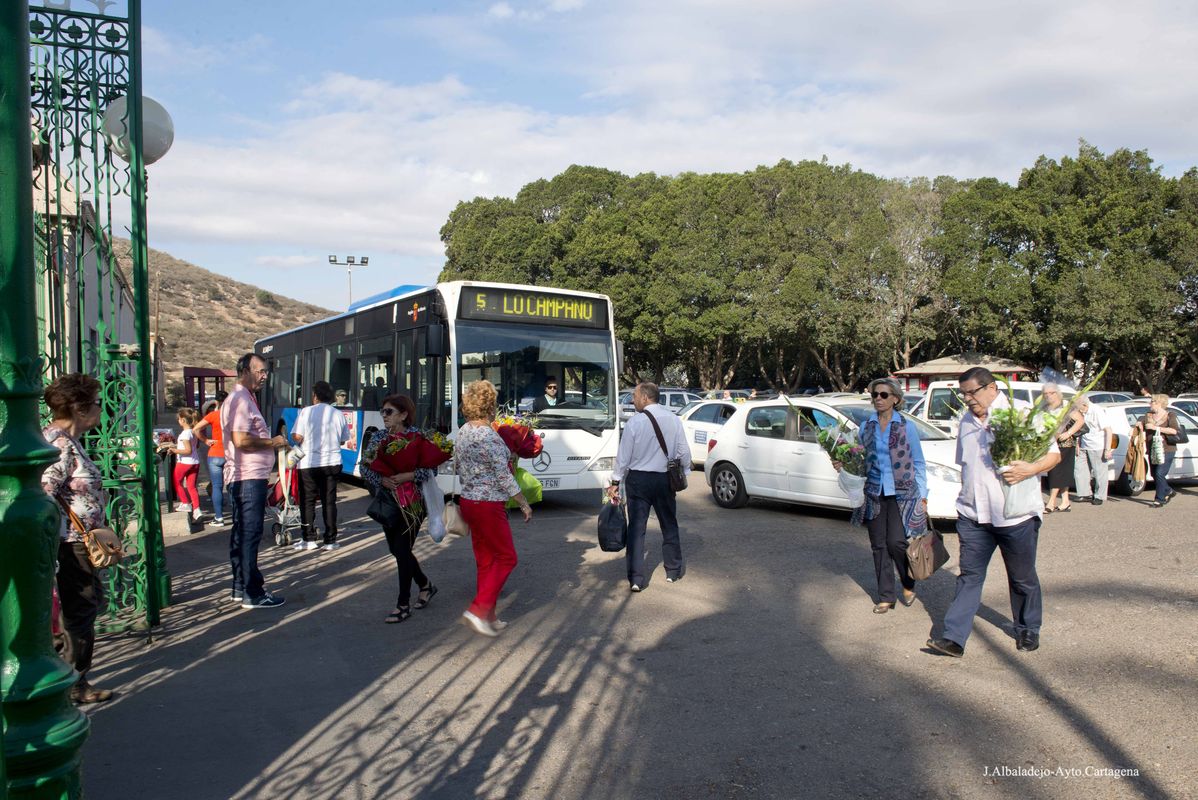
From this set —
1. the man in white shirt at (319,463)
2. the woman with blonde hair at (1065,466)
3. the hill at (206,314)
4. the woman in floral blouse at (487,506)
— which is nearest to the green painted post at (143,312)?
the woman in floral blouse at (487,506)

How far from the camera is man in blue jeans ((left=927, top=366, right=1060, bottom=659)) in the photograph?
5.63 metres

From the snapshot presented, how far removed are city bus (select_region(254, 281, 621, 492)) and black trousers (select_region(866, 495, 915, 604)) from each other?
4757 mm

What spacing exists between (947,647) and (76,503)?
5.21 meters

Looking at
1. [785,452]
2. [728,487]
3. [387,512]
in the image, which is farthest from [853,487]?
[387,512]

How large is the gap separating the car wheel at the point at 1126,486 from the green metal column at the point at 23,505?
14.1 meters

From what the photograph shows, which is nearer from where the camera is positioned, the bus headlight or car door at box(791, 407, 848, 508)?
the bus headlight

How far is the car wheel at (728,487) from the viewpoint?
12.4 m

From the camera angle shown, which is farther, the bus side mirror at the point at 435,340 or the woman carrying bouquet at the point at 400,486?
the bus side mirror at the point at 435,340

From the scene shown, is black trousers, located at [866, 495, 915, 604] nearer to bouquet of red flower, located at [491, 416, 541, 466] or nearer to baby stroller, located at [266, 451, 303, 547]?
bouquet of red flower, located at [491, 416, 541, 466]

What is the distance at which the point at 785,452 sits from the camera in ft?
38.6

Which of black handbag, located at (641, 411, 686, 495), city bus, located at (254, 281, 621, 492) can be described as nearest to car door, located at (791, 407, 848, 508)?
city bus, located at (254, 281, 621, 492)

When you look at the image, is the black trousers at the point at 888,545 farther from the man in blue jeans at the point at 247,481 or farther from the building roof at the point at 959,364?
the building roof at the point at 959,364

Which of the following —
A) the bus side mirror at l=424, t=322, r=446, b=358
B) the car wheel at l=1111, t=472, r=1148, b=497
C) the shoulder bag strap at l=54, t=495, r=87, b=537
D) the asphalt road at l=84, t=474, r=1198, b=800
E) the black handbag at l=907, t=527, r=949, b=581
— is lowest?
the asphalt road at l=84, t=474, r=1198, b=800

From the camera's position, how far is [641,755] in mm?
4305
